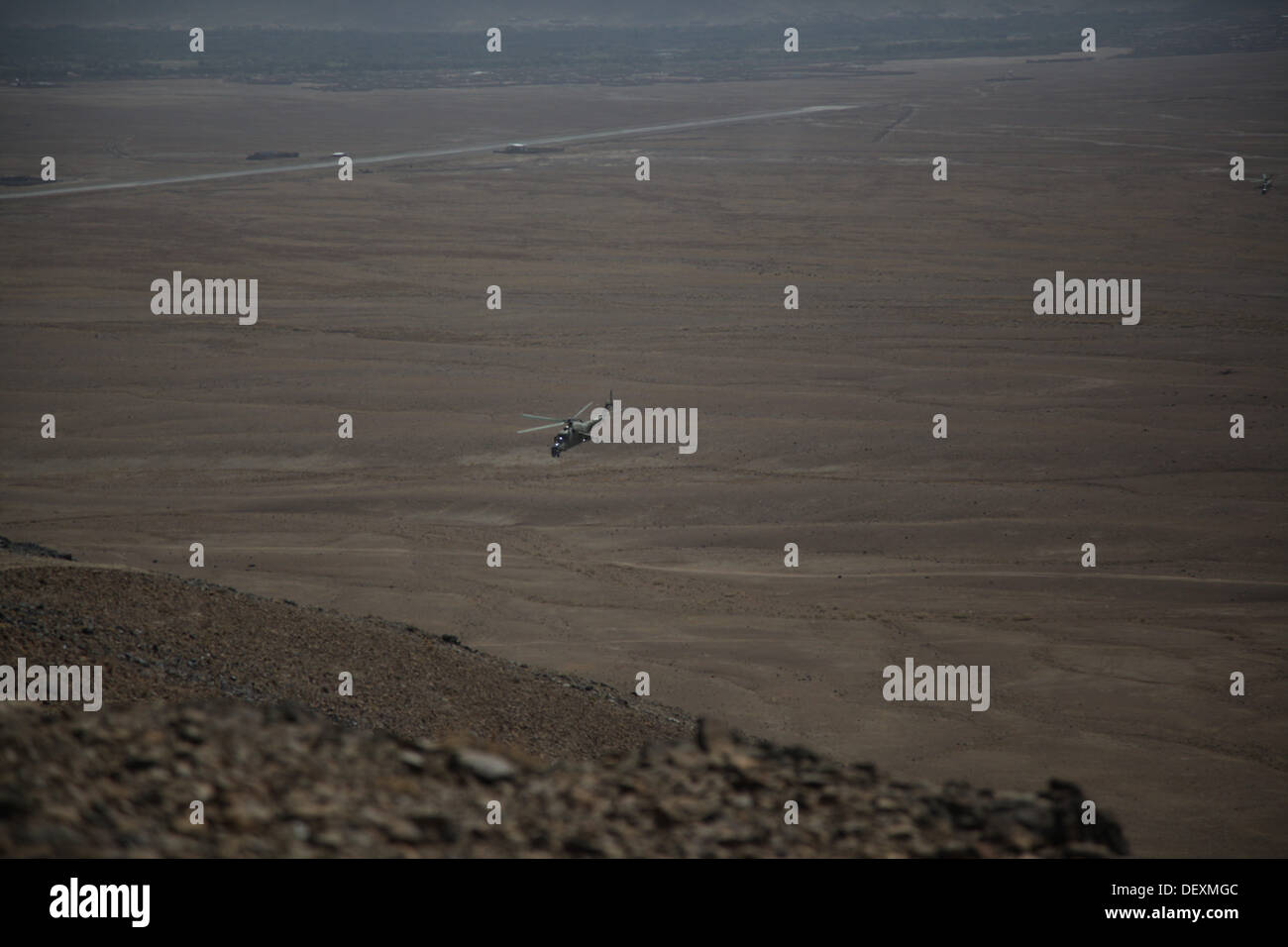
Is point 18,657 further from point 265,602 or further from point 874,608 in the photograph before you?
point 874,608

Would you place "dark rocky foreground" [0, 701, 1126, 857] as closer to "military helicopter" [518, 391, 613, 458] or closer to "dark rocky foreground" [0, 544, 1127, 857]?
"dark rocky foreground" [0, 544, 1127, 857]

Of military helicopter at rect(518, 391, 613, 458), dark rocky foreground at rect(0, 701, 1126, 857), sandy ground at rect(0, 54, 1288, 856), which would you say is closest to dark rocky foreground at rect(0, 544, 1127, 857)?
dark rocky foreground at rect(0, 701, 1126, 857)

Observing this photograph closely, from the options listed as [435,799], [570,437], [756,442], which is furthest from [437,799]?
[756,442]

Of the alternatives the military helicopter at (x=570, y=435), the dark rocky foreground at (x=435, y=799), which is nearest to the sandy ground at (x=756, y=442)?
the military helicopter at (x=570, y=435)

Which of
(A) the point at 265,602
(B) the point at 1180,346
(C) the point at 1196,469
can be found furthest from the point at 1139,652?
(B) the point at 1180,346

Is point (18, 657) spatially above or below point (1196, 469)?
below
